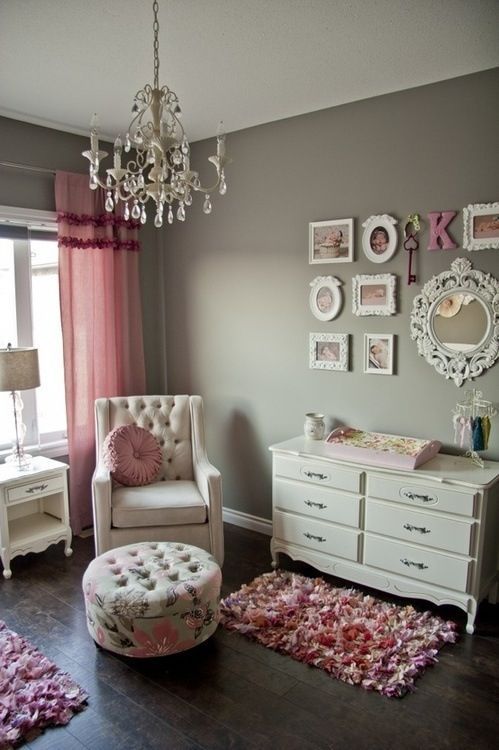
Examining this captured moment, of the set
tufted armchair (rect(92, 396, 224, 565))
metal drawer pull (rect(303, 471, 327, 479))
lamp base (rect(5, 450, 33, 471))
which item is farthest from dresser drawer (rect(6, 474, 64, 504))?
metal drawer pull (rect(303, 471, 327, 479))

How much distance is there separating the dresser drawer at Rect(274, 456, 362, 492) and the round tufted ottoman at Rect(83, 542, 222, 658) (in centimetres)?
82

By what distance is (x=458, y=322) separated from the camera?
9.94ft

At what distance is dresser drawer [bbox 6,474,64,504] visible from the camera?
10.9ft

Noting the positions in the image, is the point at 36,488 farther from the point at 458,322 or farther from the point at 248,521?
the point at 458,322

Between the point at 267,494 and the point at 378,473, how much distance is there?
1.16 m

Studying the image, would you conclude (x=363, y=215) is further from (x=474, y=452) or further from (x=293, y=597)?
(x=293, y=597)

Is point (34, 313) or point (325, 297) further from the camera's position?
point (34, 313)

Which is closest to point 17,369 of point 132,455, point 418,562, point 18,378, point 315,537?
point 18,378

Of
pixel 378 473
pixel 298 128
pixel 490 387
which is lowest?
pixel 378 473

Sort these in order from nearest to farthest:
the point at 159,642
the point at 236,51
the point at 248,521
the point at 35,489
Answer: the point at 159,642 < the point at 236,51 < the point at 35,489 < the point at 248,521

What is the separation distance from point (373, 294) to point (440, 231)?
0.51m

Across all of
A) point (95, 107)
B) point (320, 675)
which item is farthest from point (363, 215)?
point (320, 675)

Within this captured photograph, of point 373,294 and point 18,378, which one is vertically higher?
point 373,294

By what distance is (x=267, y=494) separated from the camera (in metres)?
3.94
